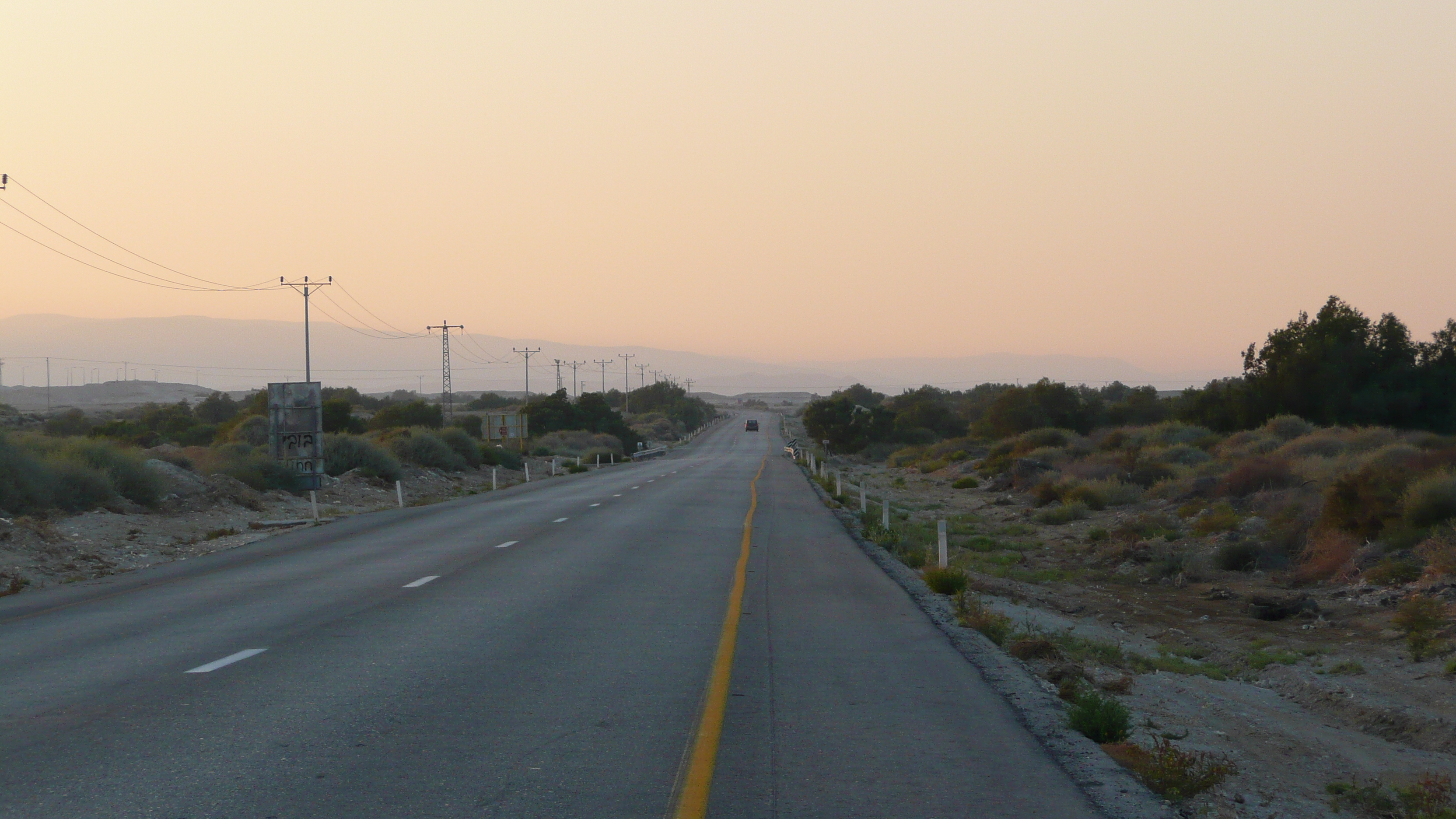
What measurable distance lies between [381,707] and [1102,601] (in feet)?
48.4

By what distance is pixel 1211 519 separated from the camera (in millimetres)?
26516

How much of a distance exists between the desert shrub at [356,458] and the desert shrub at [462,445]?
1363cm

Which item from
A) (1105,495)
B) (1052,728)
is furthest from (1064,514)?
(1052,728)

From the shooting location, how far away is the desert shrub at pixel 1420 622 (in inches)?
528

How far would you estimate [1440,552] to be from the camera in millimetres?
17375

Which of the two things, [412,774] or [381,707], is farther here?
[381,707]

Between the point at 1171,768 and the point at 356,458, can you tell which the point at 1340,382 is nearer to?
the point at 356,458

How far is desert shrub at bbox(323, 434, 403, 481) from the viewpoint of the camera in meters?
Result: 44.3

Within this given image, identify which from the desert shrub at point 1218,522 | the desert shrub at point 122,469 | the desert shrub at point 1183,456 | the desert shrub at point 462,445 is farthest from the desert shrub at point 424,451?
the desert shrub at point 1218,522

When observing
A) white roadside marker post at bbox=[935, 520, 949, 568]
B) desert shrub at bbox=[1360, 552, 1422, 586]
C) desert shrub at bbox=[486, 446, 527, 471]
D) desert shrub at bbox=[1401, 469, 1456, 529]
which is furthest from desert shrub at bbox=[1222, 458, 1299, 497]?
desert shrub at bbox=[486, 446, 527, 471]

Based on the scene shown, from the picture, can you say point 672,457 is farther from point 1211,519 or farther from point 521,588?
point 521,588

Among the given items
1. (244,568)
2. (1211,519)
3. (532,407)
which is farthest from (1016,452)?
(532,407)

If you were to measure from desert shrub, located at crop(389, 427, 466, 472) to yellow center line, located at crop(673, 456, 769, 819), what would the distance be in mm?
42667

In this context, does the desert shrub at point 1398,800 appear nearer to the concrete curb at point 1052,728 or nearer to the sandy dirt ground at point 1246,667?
the sandy dirt ground at point 1246,667
